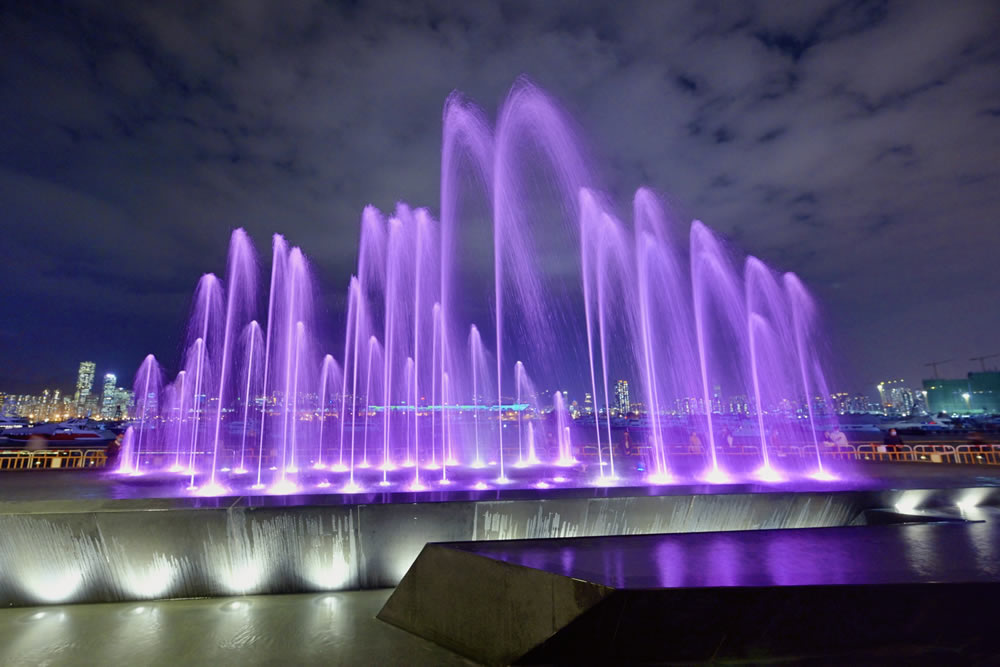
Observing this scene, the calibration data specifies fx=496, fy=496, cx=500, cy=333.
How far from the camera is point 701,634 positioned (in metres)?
3.98

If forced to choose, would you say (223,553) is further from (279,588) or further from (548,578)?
(548,578)

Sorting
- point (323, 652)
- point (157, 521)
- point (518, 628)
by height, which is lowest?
point (323, 652)

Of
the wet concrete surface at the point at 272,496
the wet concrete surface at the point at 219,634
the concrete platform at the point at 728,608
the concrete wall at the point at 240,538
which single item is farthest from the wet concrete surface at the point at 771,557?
the wet concrete surface at the point at 272,496

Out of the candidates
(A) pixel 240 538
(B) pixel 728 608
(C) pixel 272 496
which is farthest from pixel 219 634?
(B) pixel 728 608

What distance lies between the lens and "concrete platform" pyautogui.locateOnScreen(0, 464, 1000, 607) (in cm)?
644

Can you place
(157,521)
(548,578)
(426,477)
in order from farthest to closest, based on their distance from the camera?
(426,477), (157,521), (548,578)

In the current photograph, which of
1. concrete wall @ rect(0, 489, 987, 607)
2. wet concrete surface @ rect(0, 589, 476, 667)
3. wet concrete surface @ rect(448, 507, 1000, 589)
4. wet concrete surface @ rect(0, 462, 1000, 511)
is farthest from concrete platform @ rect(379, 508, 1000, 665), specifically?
wet concrete surface @ rect(0, 462, 1000, 511)

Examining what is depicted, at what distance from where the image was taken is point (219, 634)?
18.1ft

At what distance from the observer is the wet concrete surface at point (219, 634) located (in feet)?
16.1

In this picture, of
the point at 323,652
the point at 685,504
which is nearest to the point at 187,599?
the point at 323,652

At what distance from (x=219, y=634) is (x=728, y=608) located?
17.4 feet

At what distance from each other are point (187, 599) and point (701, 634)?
6485 millimetres

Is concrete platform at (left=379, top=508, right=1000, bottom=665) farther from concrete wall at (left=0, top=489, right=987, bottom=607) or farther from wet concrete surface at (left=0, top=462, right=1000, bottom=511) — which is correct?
wet concrete surface at (left=0, top=462, right=1000, bottom=511)

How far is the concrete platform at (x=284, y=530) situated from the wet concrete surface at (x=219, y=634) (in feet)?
0.78
